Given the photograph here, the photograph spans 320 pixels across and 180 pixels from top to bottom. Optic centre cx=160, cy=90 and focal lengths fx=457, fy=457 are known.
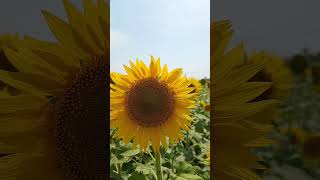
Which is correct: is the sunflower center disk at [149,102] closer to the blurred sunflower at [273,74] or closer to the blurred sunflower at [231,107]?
the blurred sunflower at [231,107]

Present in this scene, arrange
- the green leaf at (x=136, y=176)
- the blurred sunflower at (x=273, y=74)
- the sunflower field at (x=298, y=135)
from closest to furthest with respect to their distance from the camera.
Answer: the green leaf at (x=136, y=176), the sunflower field at (x=298, y=135), the blurred sunflower at (x=273, y=74)

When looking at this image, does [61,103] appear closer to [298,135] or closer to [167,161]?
[167,161]

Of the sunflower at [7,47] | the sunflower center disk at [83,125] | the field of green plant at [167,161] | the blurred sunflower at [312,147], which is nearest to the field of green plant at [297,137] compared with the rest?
the blurred sunflower at [312,147]

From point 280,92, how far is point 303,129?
24 cm

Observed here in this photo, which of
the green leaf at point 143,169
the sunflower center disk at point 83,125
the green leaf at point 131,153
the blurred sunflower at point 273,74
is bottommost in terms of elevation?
the green leaf at point 143,169

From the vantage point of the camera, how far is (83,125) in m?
0.63

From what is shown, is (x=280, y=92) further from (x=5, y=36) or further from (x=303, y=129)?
(x=5, y=36)

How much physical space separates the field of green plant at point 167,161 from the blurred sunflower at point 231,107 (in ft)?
0.21

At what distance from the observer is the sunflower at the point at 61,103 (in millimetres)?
640

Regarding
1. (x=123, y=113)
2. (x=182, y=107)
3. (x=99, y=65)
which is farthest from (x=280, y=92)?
(x=99, y=65)

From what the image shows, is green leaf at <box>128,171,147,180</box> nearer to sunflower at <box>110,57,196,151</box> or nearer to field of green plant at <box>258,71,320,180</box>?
sunflower at <box>110,57,196,151</box>

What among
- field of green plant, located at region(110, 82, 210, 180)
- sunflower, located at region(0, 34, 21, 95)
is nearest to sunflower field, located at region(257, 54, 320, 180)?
field of green plant, located at region(110, 82, 210, 180)

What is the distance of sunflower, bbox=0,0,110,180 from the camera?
2.10 ft

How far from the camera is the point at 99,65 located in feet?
2.16
